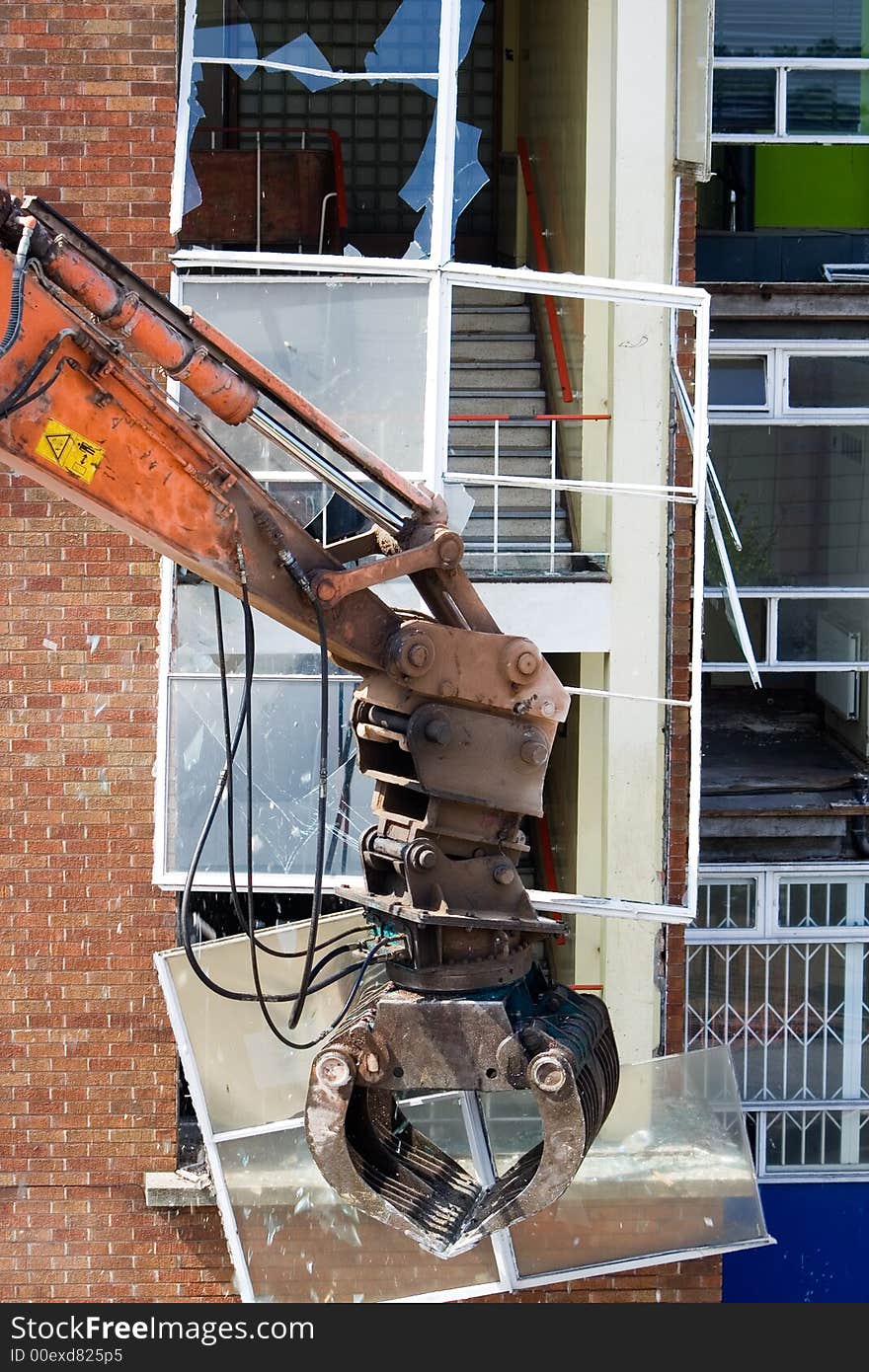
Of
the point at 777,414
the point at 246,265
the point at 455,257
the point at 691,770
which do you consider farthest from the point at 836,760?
the point at 246,265

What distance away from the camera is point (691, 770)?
304 inches

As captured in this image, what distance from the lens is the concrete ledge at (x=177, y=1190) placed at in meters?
8.31

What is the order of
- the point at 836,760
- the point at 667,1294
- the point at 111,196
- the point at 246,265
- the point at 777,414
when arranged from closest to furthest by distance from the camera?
1. the point at 246,265
2. the point at 111,196
3. the point at 667,1294
4. the point at 777,414
5. the point at 836,760

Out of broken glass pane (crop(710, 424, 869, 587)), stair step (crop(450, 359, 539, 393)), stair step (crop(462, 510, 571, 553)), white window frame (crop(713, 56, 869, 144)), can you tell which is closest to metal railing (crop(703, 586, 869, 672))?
broken glass pane (crop(710, 424, 869, 587))

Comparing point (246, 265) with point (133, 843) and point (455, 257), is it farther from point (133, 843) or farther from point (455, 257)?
point (455, 257)

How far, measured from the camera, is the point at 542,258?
1099 cm

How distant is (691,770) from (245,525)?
3.25m

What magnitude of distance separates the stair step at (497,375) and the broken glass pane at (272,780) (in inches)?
142

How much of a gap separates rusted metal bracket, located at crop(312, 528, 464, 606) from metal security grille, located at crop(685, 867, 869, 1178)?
5548 millimetres

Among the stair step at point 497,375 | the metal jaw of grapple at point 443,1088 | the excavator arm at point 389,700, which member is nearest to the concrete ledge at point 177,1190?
the excavator arm at point 389,700

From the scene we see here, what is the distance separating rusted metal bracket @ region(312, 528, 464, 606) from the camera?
17.6 feet

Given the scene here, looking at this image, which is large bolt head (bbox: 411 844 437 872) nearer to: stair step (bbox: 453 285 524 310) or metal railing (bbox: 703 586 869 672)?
metal railing (bbox: 703 586 869 672)

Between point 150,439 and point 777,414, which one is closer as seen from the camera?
point 150,439

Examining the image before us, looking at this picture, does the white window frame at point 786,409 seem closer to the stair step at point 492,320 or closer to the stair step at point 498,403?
the stair step at point 498,403
